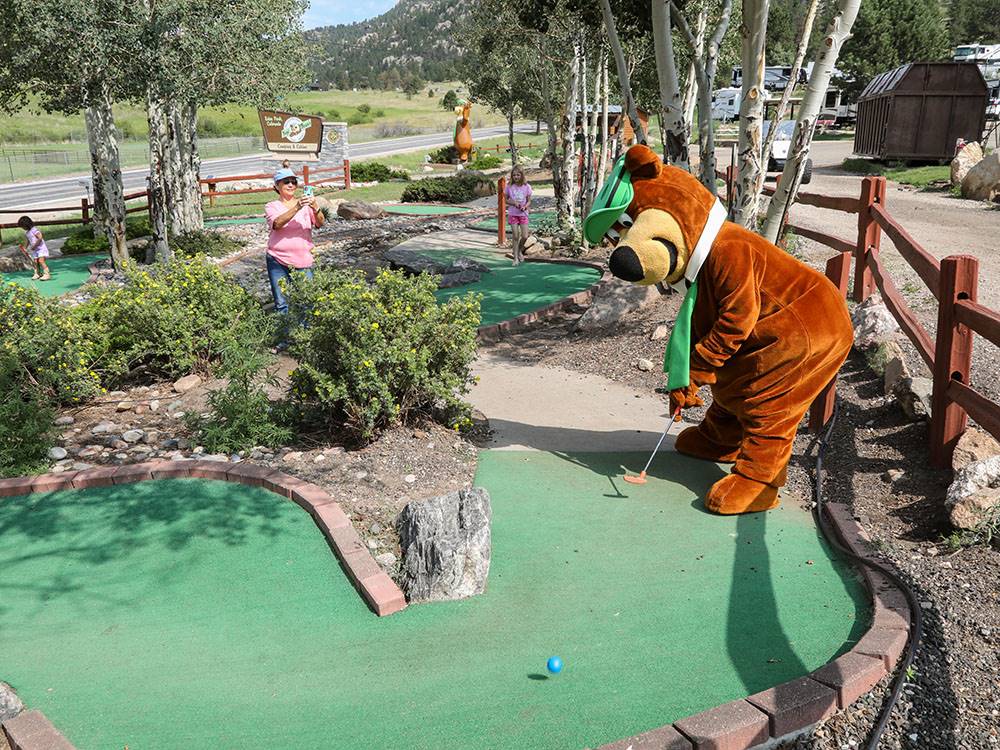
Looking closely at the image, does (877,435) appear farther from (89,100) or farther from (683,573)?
(89,100)

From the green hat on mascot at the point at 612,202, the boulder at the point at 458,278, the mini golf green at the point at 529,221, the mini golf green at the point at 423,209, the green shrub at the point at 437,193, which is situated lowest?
the boulder at the point at 458,278

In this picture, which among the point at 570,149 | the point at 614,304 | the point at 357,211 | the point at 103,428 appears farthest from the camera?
the point at 357,211

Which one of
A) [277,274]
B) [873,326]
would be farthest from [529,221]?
[873,326]

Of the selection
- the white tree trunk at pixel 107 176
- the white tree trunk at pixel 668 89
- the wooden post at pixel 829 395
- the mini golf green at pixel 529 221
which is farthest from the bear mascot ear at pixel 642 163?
the mini golf green at pixel 529 221

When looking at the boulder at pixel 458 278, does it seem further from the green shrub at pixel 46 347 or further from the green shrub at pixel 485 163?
the green shrub at pixel 485 163

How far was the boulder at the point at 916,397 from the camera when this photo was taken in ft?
18.2

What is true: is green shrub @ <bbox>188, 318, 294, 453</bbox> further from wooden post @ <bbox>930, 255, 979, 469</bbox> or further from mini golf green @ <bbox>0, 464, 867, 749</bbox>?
wooden post @ <bbox>930, 255, 979, 469</bbox>

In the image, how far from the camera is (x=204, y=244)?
15.6 m

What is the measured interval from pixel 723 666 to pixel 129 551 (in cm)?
317

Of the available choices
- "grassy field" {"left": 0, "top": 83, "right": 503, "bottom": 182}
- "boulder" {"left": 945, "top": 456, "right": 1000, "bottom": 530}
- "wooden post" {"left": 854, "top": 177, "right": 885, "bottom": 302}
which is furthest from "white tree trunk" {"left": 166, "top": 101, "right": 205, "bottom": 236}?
"boulder" {"left": 945, "top": 456, "right": 1000, "bottom": 530}

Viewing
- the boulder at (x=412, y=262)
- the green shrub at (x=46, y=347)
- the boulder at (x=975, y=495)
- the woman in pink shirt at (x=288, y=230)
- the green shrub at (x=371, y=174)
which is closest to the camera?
the boulder at (x=975, y=495)

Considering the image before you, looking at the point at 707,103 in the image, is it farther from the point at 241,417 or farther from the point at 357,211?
the point at 357,211

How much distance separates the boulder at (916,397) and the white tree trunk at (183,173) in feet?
40.1

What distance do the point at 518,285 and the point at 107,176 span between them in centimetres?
685
